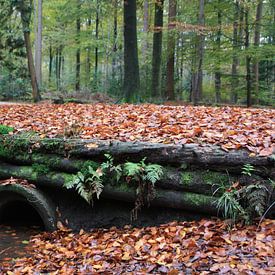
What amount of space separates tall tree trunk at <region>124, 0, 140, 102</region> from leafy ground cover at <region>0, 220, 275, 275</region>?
733 cm

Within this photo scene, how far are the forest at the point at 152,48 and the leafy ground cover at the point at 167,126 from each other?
443cm

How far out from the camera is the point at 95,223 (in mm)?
5680

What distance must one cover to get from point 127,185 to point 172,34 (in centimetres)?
1182

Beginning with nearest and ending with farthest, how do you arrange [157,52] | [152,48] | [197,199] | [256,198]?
[256,198]
[197,199]
[157,52]
[152,48]

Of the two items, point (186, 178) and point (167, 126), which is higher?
point (167, 126)

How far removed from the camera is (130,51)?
11.7 meters

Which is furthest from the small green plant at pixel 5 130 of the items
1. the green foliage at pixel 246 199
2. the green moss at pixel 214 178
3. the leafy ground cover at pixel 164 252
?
the green foliage at pixel 246 199

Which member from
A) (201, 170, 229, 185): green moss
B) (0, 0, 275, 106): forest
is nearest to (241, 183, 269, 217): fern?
(201, 170, 229, 185): green moss

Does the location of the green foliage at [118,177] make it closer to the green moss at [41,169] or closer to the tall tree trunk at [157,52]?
the green moss at [41,169]

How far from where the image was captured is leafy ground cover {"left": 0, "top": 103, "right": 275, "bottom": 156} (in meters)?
5.33

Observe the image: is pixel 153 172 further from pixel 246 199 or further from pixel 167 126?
pixel 167 126

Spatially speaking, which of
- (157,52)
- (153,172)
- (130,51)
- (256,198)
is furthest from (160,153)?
(157,52)

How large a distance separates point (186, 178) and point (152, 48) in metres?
16.2

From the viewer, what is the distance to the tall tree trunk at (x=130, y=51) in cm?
1162
